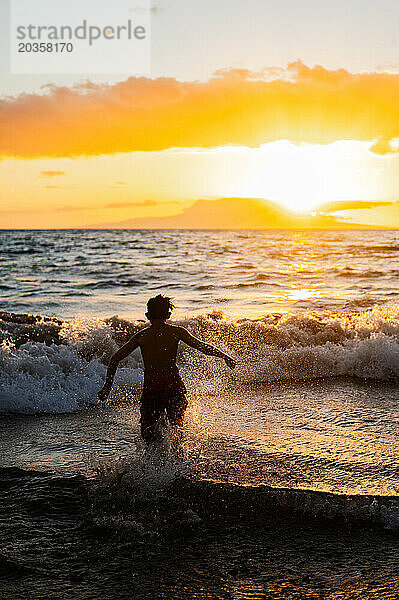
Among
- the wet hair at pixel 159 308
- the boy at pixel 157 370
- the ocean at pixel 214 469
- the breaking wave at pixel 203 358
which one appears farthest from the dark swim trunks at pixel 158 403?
the breaking wave at pixel 203 358

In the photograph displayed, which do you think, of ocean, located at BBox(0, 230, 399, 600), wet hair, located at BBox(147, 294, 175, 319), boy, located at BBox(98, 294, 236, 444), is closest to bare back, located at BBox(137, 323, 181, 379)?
boy, located at BBox(98, 294, 236, 444)

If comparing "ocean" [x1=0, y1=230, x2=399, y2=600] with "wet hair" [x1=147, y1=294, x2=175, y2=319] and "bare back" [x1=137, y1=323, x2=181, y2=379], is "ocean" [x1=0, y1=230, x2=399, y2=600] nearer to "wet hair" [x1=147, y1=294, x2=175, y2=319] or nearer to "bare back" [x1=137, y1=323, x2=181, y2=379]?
"bare back" [x1=137, y1=323, x2=181, y2=379]

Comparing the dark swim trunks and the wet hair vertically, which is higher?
the wet hair

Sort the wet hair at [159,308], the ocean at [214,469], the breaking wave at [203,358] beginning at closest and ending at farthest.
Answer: the ocean at [214,469] < the wet hair at [159,308] < the breaking wave at [203,358]

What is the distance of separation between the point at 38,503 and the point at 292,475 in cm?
250

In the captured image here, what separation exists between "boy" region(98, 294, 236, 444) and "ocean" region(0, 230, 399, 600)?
0.37m

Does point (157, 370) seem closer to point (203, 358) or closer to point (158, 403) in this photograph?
point (158, 403)

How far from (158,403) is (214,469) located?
0.91 metres

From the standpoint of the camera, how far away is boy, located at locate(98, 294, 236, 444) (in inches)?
238

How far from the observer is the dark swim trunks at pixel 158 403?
238 inches

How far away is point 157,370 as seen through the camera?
20.0 feet

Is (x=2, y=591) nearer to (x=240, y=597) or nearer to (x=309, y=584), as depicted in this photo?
(x=240, y=597)

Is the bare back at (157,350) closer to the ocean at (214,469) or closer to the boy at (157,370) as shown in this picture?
the boy at (157,370)

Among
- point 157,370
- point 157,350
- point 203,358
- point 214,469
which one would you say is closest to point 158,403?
point 157,370
